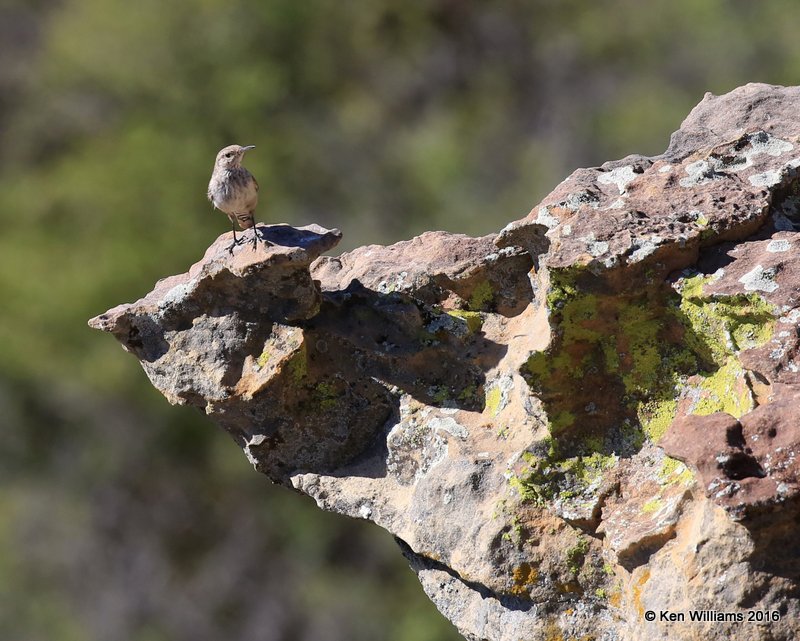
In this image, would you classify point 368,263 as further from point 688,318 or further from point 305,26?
point 305,26

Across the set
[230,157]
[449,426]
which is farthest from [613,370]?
[230,157]

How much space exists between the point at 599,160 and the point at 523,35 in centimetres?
593

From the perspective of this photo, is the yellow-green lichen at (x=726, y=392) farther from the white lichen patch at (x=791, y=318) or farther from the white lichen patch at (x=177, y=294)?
Result: the white lichen patch at (x=177, y=294)

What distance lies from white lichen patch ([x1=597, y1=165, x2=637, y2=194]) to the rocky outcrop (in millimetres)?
11

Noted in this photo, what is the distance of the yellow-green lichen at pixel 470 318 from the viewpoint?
174 inches

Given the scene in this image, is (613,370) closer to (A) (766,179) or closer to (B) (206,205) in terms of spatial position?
(A) (766,179)

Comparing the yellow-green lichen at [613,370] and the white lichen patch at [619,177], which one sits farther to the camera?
the white lichen patch at [619,177]

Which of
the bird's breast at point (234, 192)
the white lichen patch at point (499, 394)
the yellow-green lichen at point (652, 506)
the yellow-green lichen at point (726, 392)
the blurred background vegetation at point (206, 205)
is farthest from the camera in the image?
the blurred background vegetation at point (206, 205)

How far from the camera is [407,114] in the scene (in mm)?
22641

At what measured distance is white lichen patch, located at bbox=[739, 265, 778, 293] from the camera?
3605 mm

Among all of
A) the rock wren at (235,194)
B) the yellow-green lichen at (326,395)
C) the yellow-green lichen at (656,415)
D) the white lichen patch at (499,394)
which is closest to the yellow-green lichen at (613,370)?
the yellow-green lichen at (656,415)

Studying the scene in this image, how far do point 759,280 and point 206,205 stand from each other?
15.4 metres

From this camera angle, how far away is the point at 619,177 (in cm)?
422

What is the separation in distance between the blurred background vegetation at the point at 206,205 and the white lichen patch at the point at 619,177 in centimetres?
1376
